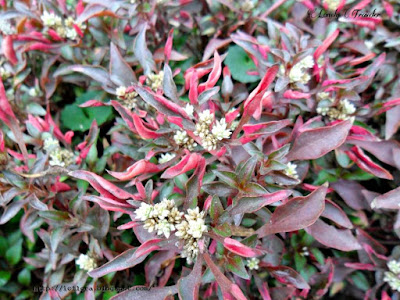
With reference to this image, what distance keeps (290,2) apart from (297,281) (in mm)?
981

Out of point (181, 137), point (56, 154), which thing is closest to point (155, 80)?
point (181, 137)

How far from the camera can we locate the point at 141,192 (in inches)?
33.8

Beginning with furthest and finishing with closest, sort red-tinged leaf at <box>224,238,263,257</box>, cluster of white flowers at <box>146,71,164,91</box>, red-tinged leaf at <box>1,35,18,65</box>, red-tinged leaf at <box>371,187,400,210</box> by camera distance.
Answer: red-tinged leaf at <box>1,35,18,65</box>
cluster of white flowers at <box>146,71,164,91</box>
red-tinged leaf at <box>371,187,400,210</box>
red-tinged leaf at <box>224,238,263,257</box>

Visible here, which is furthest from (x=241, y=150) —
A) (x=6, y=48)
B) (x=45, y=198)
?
(x=6, y=48)

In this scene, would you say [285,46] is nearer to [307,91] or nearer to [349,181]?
[307,91]

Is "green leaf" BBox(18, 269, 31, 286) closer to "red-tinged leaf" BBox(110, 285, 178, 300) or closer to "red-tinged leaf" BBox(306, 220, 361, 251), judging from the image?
"red-tinged leaf" BBox(110, 285, 178, 300)

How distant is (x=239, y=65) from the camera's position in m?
1.36

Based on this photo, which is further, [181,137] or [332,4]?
[332,4]

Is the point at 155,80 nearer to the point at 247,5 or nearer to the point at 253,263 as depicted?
the point at 247,5

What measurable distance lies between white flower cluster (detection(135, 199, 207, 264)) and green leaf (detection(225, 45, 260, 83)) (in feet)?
2.01

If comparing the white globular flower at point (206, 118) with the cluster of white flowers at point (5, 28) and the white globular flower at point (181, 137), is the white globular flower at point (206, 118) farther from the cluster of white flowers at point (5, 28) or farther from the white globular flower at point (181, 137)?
the cluster of white flowers at point (5, 28)

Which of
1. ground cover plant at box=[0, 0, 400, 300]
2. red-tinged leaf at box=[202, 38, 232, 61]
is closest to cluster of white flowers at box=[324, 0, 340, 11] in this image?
ground cover plant at box=[0, 0, 400, 300]

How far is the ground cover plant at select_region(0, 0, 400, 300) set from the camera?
0.86m

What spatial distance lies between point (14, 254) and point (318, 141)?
1.00 metres
